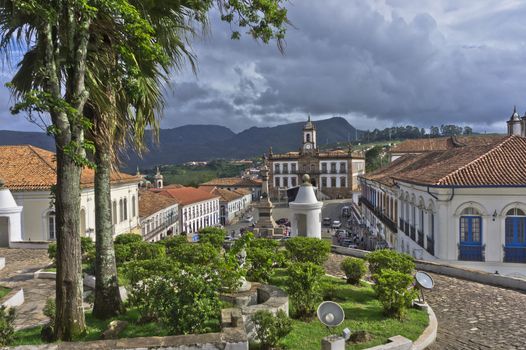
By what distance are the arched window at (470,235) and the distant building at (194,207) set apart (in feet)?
127

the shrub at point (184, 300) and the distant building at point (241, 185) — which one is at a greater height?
the shrub at point (184, 300)

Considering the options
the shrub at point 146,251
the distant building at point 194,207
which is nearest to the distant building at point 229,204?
the distant building at point 194,207

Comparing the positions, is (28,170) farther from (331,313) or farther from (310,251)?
(331,313)

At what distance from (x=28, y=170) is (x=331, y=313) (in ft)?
67.5

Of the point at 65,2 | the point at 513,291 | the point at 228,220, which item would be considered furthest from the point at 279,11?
the point at 228,220

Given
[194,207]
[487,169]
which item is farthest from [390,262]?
[194,207]

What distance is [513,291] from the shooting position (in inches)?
448

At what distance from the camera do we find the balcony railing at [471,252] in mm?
16250

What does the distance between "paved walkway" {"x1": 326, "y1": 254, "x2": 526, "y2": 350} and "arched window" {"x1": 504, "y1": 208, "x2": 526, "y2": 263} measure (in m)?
4.87

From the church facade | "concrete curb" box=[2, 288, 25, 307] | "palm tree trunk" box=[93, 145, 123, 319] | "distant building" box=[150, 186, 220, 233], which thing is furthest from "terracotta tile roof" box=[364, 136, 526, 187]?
the church facade

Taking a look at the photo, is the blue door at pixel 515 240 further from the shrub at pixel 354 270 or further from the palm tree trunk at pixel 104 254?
the palm tree trunk at pixel 104 254

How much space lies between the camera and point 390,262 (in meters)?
9.87

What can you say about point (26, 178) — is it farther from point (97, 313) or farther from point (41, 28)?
point (41, 28)

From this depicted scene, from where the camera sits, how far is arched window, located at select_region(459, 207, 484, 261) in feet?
53.5
